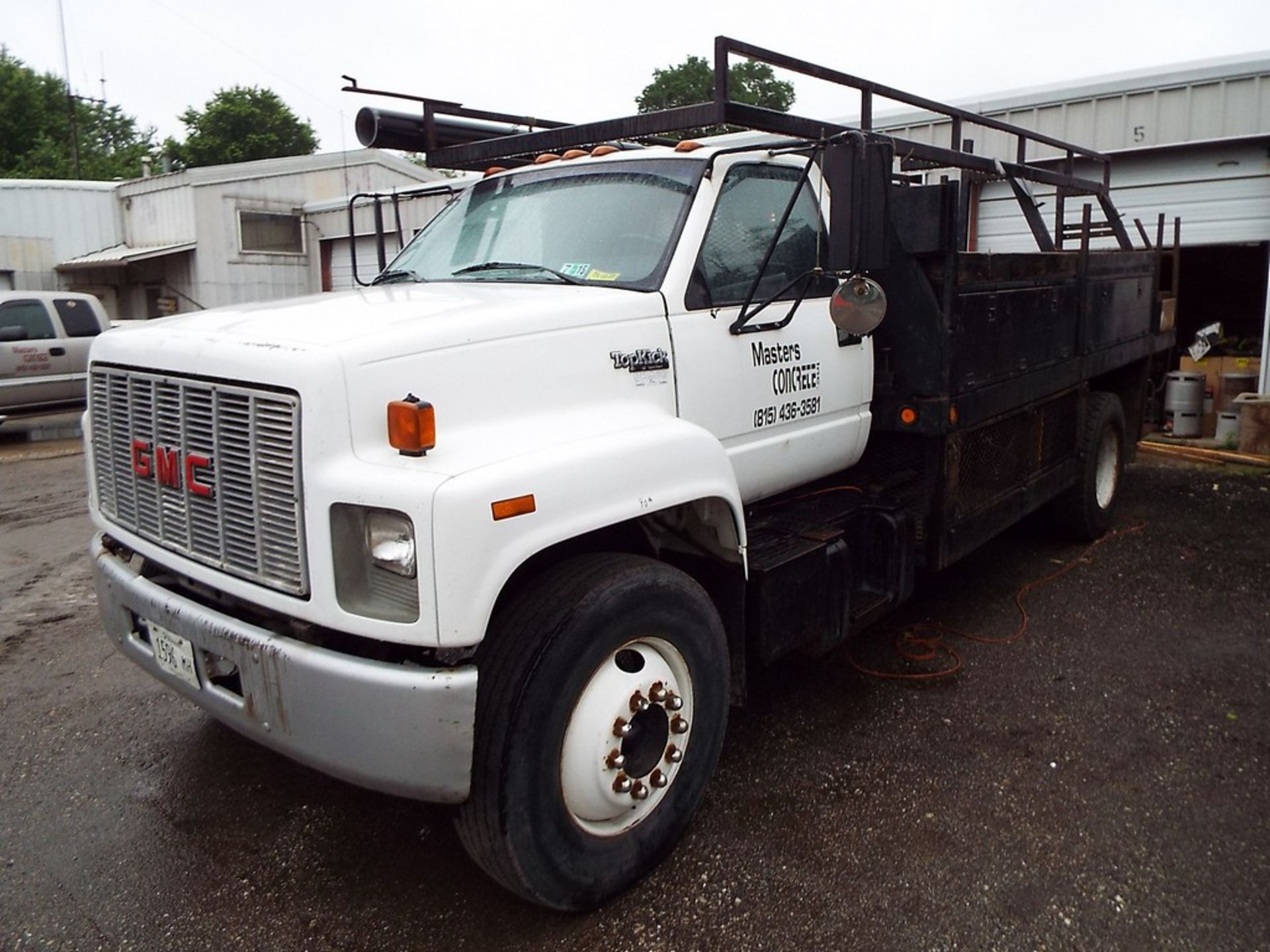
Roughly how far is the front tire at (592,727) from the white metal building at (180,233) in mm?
19940

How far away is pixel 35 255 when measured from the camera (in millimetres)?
21000

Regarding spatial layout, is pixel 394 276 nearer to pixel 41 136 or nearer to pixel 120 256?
pixel 120 256

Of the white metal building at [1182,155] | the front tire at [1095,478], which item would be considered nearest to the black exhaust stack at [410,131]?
the front tire at [1095,478]

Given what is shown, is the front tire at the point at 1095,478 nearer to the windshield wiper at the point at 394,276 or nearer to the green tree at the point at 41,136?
the windshield wiper at the point at 394,276

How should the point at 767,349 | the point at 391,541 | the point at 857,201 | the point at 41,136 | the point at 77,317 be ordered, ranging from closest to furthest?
the point at 391,541 → the point at 857,201 → the point at 767,349 → the point at 77,317 → the point at 41,136

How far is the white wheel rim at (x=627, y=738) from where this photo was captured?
288 centimetres

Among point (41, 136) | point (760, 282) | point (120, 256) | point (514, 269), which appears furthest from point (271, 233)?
point (41, 136)

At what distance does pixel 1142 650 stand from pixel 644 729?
3114 mm

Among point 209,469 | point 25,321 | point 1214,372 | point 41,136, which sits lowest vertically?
point 1214,372

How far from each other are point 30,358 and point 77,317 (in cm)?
94

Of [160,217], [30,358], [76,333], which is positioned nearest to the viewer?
[30,358]

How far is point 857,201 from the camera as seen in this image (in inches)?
135

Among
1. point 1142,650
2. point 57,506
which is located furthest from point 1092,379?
point 57,506

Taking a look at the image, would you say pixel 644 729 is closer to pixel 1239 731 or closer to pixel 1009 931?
pixel 1009 931
